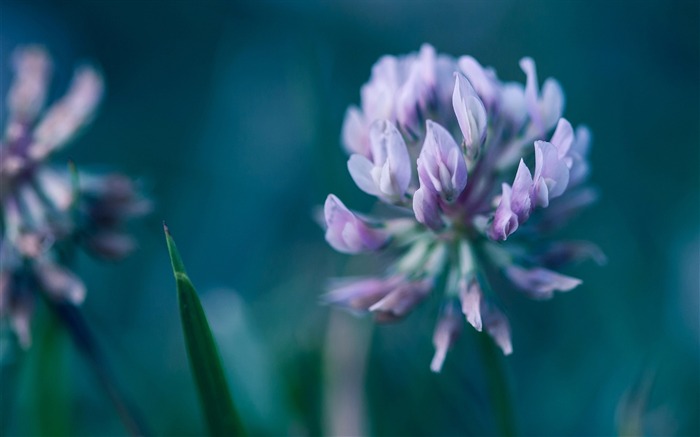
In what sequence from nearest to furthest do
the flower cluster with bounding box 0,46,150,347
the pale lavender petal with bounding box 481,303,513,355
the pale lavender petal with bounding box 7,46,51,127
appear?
the pale lavender petal with bounding box 481,303,513,355 → the flower cluster with bounding box 0,46,150,347 → the pale lavender petal with bounding box 7,46,51,127

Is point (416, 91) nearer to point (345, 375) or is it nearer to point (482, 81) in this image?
point (482, 81)

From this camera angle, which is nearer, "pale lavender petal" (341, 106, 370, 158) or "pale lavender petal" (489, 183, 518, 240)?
"pale lavender petal" (489, 183, 518, 240)

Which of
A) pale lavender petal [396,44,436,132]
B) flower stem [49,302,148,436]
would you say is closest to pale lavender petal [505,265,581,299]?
pale lavender petal [396,44,436,132]

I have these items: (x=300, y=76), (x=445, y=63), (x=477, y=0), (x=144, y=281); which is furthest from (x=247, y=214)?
(x=445, y=63)

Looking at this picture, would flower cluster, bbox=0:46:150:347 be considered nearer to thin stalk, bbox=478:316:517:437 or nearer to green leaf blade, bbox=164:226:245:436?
green leaf blade, bbox=164:226:245:436

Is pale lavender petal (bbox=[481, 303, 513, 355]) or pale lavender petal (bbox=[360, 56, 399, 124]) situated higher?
pale lavender petal (bbox=[360, 56, 399, 124])

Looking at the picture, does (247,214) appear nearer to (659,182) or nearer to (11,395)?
(11,395)
